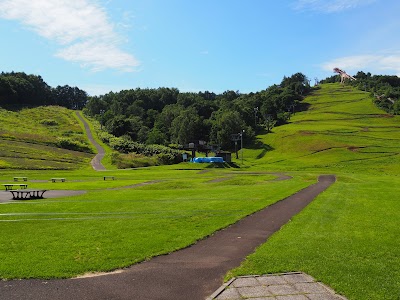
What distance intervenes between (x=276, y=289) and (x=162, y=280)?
11.0ft

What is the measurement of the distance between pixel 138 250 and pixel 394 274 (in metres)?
8.65

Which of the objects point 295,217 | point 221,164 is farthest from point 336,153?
point 295,217

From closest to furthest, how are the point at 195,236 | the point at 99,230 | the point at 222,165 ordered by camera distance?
the point at 195,236
the point at 99,230
the point at 222,165

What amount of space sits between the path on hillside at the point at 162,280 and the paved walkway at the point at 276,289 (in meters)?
0.55

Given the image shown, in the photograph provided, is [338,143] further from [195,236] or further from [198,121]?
[195,236]

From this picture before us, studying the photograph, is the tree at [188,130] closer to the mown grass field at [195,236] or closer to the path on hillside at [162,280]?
the mown grass field at [195,236]

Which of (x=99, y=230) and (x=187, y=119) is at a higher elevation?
(x=187, y=119)

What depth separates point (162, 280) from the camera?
10.5 meters

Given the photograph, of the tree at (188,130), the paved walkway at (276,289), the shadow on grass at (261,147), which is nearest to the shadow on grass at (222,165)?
the shadow on grass at (261,147)

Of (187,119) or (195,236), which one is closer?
(195,236)

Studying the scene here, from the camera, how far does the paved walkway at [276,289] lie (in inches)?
364

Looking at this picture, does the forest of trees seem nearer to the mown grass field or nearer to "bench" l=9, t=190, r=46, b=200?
"bench" l=9, t=190, r=46, b=200

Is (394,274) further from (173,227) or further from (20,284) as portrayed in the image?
(20,284)

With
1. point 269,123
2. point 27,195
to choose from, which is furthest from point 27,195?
point 269,123
